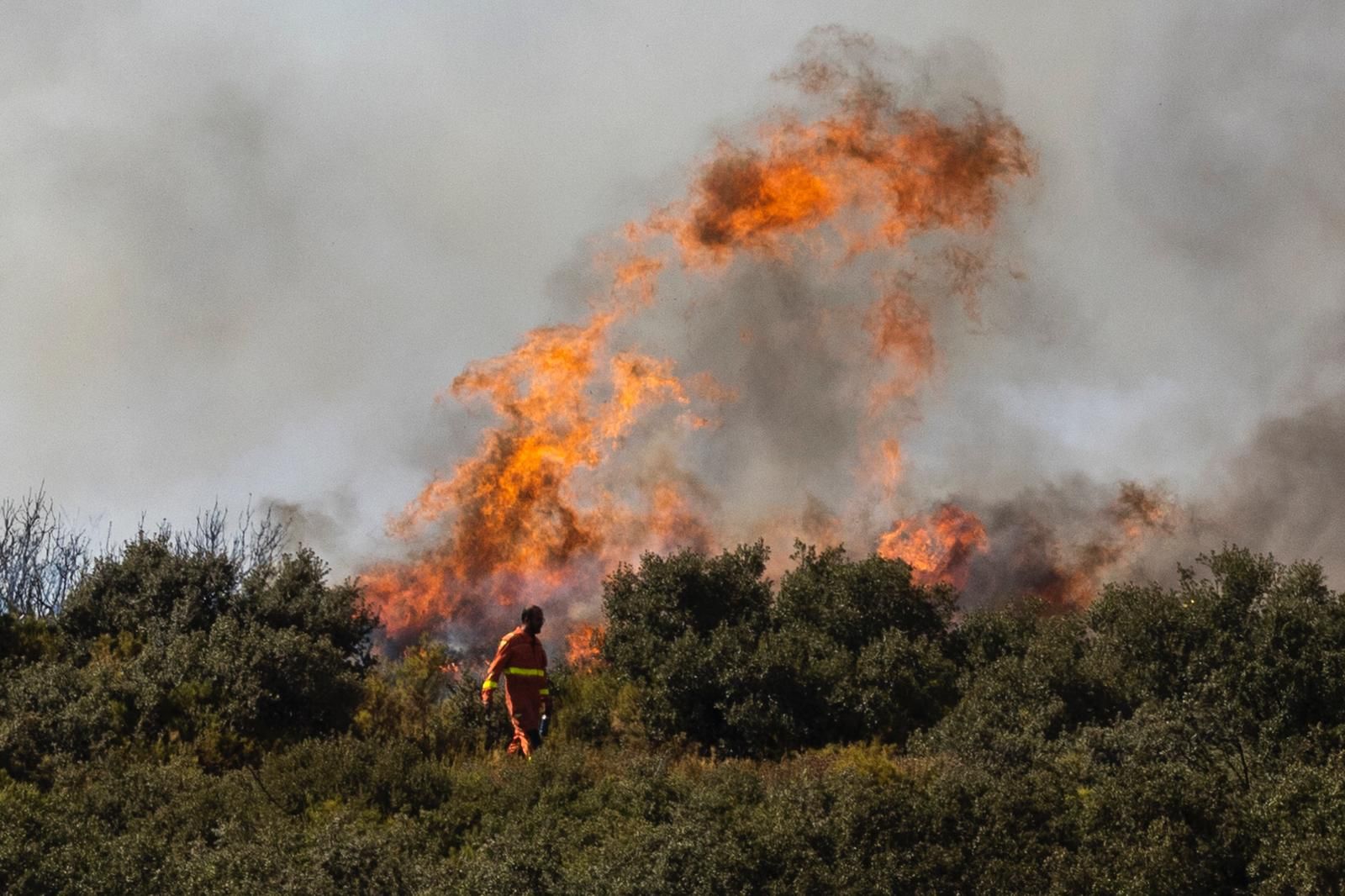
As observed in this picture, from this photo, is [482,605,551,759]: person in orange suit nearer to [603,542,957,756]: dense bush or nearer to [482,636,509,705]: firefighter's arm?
[482,636,509,705]: firefighter's arm

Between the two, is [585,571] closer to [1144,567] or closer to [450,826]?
[1144,567]

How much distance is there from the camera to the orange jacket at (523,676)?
20484mm

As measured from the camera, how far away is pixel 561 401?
43844mm

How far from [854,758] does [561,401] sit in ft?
83.1

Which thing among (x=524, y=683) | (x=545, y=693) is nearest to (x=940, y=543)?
(x=545, y=693)

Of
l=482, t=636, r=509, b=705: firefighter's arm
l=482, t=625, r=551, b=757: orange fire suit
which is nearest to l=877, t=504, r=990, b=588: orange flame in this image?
l=482, t=625, r=551, b=757: orange fire suit

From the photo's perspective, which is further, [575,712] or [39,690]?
[575,712]

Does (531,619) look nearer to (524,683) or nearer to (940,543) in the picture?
(524,683)

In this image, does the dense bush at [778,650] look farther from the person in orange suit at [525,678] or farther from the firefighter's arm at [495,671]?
the firefighter's arm at [495,671]

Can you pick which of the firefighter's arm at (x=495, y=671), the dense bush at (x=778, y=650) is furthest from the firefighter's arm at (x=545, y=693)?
the dense bush at (x=778, y=650)

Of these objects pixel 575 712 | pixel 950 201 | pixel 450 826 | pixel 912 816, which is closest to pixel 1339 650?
pixel 912 816

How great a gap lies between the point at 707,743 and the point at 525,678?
3.40 meters

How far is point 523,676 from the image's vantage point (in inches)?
816

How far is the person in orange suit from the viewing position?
67.1ft
